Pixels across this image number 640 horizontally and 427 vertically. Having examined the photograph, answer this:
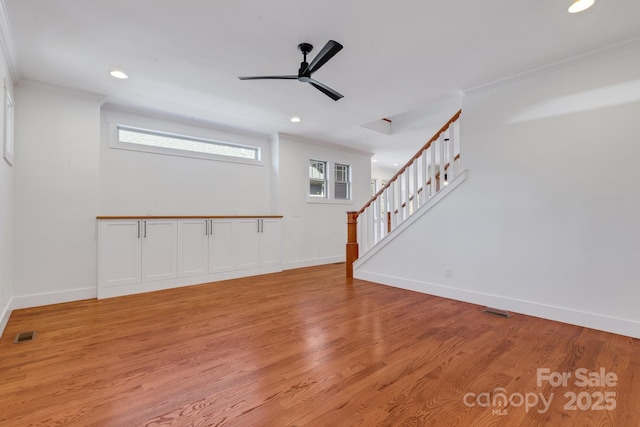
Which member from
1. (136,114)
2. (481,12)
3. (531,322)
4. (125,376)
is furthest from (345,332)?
(136,114)

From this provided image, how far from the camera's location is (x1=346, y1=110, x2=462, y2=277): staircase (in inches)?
152

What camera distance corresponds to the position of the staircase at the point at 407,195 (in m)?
3.86

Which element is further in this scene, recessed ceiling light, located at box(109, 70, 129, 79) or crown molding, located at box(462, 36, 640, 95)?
recessed ceiling light, located at box(109, 70, 129, 79)

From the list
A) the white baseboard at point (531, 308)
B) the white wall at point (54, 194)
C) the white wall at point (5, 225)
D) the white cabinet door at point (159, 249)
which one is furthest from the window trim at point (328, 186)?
the white wall at point (5, 225)

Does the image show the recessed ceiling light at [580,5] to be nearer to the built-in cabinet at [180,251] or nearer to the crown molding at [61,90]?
the built-in cabinet at [180,251]

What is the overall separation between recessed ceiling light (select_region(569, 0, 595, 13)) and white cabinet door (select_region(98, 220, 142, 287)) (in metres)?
5.28

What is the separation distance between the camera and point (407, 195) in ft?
14.6

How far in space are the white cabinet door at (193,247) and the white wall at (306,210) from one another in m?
1.65

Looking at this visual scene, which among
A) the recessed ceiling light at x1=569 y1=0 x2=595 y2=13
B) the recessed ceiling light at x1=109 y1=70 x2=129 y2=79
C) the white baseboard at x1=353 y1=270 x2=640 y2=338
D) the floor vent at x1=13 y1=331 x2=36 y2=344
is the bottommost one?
the floor vent at x1=13 y1=331 x2=36 y2=344

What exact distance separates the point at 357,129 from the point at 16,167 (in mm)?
5045

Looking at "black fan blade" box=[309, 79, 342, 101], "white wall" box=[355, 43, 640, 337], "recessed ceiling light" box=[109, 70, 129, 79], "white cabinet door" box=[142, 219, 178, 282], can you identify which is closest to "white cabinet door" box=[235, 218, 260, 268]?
"white cabinet door" box=[142, 219, 178, 282]

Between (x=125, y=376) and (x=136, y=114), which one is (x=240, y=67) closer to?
(x=136, y=114)

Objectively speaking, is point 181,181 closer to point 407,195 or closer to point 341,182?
point 341,182

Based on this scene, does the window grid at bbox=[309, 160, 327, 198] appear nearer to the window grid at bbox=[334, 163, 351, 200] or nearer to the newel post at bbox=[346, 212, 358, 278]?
the window grid at bbox=[334, 163, 351, 200]
